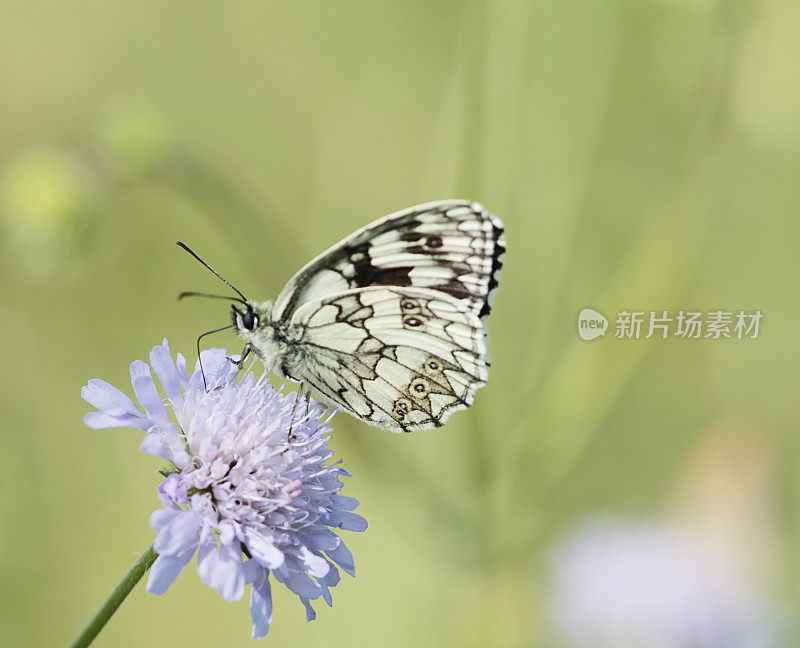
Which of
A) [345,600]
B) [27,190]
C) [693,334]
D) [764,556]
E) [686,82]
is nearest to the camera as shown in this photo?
[27,190]

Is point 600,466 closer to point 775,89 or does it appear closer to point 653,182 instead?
point 653,182

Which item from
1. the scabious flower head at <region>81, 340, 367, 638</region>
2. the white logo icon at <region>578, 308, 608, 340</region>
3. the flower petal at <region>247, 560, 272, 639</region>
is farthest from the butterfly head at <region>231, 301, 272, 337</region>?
the white logo icon at <region>578, 308, 608, 340</region>

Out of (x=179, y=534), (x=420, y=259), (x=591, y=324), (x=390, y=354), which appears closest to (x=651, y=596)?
(x=591, y=324)

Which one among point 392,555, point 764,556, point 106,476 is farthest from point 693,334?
point 106,476

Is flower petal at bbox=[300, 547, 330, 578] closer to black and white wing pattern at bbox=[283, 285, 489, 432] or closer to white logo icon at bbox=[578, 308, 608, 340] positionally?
black and white wing pattern at bbox=[283, 285, 489, 432]

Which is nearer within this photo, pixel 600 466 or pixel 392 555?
pixel 392 555

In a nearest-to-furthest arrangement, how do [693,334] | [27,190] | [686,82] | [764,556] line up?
[27,190], [764,556], [686,82], [693,334]

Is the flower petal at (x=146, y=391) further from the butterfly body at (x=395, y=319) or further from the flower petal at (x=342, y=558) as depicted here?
the flower petal at (x=342, y=558)
